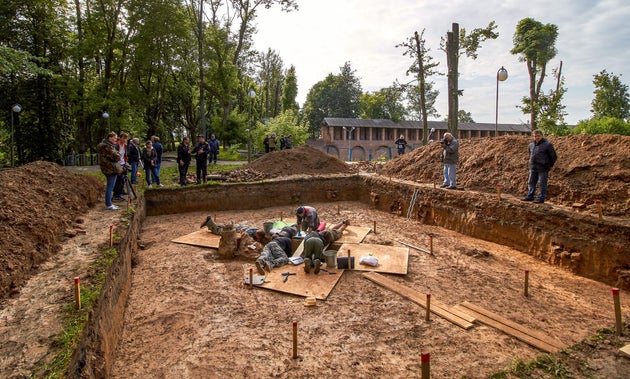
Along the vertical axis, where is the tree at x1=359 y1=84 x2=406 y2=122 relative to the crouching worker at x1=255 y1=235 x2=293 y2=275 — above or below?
above

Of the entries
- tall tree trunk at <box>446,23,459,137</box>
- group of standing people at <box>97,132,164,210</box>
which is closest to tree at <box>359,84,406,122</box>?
tall tree trunk at <box>446,23,459,137</box>

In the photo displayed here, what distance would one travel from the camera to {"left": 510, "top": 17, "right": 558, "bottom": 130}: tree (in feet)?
80.7

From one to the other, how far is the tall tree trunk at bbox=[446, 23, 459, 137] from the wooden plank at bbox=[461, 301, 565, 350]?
12340 millimetres

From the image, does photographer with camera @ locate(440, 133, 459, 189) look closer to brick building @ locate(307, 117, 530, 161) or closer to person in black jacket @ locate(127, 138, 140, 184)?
person in black jacket @ locate(127, 138, 140, 184)

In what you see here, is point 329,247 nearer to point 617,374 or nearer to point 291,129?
point 617,374

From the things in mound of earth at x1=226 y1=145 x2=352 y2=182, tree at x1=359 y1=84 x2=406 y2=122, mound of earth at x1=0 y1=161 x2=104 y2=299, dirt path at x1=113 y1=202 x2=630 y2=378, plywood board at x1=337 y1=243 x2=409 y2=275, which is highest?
tree at x1=359 y1=84 x2=406 y2=122

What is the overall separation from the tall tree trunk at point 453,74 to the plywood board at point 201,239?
12.2 meters

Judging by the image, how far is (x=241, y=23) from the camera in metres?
23.7

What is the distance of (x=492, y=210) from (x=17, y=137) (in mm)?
24907

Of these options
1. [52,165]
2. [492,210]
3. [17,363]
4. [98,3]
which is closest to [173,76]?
[98,3]

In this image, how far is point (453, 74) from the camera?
16188 millimetres

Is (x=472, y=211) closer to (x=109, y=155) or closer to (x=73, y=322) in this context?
(x=73, y=322)

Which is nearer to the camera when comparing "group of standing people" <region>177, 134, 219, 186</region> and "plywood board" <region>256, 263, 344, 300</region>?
"plywood board" <region>256, 263, 344, 300</region>

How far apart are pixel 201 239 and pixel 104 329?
466cm
